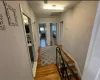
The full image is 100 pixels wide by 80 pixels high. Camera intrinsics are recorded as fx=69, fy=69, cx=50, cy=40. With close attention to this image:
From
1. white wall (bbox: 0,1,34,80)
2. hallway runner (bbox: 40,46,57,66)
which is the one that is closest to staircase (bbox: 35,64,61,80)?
hallway runner (bbox: 40,46,57,66)

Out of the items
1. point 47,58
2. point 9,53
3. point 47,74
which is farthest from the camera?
point 47,58

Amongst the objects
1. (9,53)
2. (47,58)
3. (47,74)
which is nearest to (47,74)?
(47,74)

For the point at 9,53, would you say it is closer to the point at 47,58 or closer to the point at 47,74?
the point at 47,74

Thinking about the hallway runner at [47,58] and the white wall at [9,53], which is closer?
the white wall at [9,53]

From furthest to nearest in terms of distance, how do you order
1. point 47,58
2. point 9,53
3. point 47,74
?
point 47,58 → point 47,74 → point 9,53

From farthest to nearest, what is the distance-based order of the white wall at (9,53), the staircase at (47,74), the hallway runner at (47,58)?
the hallway runner at (47,58) < the staircase at (47,74) < the white wall at (9,53)

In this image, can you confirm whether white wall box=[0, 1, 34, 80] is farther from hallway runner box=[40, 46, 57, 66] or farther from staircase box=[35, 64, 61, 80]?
hallway runner box=[40, 46, 57, 66]

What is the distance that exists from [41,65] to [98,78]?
117 inches

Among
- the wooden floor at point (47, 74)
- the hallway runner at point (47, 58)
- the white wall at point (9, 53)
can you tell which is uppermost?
the white wall at point (9, 53)

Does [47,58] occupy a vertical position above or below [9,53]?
below

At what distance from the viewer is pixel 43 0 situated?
7.17 feet

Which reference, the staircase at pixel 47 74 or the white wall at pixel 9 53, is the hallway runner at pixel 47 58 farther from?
the white wall at pixel 9 53

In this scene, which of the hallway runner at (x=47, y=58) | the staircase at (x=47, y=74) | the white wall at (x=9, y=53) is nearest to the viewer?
the white wall at (x=9, y=53)

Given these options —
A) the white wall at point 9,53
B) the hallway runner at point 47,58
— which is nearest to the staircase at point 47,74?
the hallway runner at point 47,58
